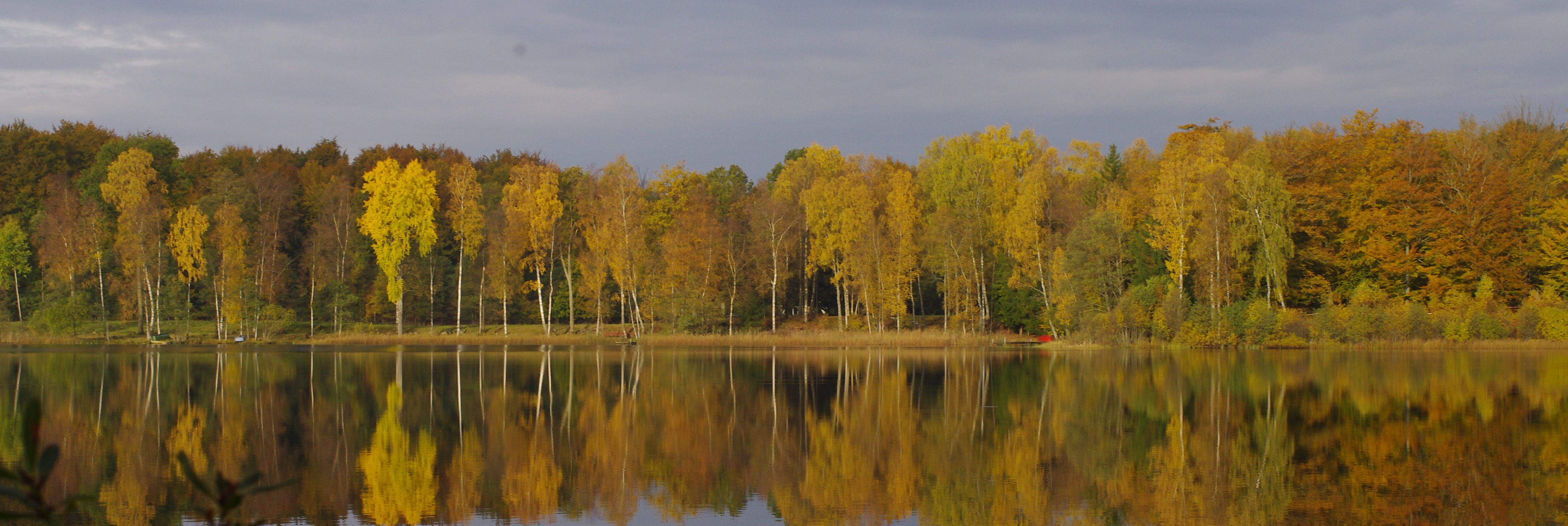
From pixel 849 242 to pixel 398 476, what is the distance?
42.1 metres

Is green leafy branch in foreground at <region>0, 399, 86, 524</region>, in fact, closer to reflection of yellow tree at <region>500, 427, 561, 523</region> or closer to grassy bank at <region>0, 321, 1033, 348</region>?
reflection of yellow tree at <region>500, 427, 561, 523</region>

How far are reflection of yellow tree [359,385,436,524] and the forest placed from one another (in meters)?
36.9

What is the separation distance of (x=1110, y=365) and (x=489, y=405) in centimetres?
2211

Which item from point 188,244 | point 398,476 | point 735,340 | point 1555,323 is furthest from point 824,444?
point 188,244

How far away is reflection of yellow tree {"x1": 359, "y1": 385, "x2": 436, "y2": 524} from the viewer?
1375cm

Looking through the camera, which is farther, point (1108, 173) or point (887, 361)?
point (1108, 173)

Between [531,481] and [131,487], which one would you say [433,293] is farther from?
[531,481]

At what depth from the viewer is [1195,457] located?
1752 cm

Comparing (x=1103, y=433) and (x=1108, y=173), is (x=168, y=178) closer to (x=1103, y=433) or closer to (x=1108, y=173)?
(x=1108, y=173)

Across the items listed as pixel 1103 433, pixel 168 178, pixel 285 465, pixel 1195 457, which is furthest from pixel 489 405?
pixel 168 178

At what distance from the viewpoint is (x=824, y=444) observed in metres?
19.2

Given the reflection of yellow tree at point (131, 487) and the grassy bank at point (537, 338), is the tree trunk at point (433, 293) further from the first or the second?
the reflection of yellow tree at point (131, 487)

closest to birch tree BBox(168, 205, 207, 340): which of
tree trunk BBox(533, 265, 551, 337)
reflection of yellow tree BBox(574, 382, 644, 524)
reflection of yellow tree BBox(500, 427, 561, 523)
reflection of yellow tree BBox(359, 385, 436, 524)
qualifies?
tree trunk BBox(533, 265, 551, 337)

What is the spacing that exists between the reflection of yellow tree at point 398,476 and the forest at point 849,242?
36938 millimetres
